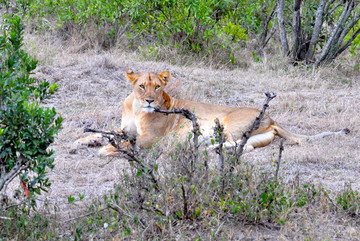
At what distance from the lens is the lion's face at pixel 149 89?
6.12 metres

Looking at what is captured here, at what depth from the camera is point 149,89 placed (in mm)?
6152

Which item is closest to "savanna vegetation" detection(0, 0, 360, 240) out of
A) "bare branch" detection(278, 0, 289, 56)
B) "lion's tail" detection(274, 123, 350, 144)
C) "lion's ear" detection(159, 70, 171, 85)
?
"lion's tail" detection(274, 123, 350, 144)

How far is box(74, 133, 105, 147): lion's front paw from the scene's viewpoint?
6051 mm

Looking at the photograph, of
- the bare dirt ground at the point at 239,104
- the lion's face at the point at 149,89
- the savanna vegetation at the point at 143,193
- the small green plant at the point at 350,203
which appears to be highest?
the savanna vegetation at the point at 143,193

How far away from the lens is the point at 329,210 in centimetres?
379

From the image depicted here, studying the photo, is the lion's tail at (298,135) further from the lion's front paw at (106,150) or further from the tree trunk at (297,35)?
the tree trunk at (297,35)

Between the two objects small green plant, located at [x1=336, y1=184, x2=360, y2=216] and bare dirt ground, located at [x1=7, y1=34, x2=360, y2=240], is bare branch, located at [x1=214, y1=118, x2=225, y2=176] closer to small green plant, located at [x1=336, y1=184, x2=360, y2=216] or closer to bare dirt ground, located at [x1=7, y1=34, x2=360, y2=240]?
bare dirt ground, located at [x1=7, y1=34, x2=360, y2=240]

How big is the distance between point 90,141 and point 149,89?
88 cm

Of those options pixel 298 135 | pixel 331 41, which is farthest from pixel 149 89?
pixel 331 41

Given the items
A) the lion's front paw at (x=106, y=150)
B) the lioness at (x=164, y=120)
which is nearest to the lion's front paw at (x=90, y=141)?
the lioness at (x=164, y=120)

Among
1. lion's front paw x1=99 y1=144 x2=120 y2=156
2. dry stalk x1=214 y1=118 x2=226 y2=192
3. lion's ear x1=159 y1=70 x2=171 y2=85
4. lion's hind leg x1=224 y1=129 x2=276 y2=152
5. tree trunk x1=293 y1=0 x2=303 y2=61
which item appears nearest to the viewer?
dry stalk x1=214 y1=118 x2=226 y2=192

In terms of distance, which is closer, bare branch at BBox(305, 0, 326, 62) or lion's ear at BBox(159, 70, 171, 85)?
lion's ear at BBox(159, 70, 171, 85)

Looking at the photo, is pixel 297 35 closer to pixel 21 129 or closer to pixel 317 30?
pixel 317 30

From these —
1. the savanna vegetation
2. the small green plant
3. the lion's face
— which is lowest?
the lion's face
